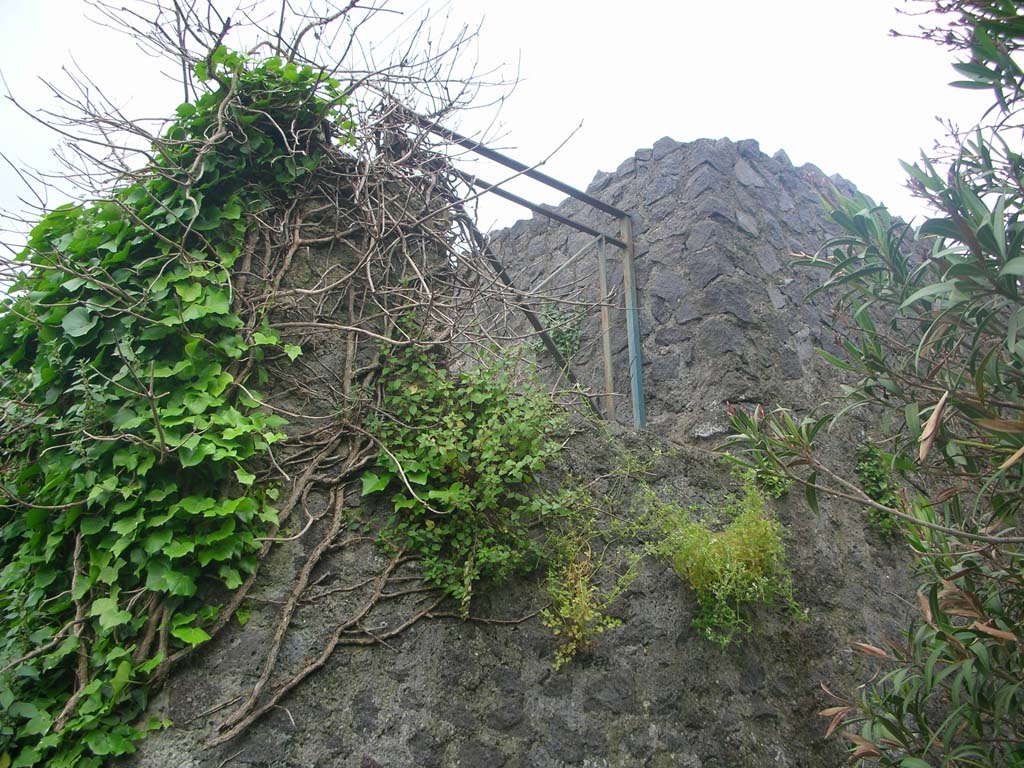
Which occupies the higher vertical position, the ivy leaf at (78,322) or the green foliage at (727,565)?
the ivy leaf at (78,322)

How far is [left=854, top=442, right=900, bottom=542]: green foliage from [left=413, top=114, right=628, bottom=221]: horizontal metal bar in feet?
5.91

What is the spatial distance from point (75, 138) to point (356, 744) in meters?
2.05

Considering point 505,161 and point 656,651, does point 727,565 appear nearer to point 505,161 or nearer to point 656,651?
point 656,651

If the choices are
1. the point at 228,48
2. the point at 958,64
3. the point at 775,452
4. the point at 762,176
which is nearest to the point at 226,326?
the point at 228,48

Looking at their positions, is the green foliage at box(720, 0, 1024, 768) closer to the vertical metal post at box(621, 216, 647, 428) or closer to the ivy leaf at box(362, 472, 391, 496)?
the ivy leaf at box(362, 472, 391, 496)

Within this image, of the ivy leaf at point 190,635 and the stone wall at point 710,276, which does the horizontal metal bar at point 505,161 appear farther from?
the ivy leaf at point 190,635

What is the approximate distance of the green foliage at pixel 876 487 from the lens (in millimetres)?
3117

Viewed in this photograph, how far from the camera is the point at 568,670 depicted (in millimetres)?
2291

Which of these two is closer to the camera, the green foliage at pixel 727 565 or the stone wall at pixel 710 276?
the green foliage at pixel 727 565

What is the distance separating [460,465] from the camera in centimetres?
237

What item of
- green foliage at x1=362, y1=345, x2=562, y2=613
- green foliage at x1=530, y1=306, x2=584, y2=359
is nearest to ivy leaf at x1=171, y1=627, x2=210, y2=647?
green foliage at x1=362, y1=345, x2=562, y2=613

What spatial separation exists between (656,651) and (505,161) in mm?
2100

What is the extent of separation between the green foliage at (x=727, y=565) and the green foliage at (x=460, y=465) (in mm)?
515

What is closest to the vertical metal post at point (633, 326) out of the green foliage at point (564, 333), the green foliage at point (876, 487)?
the green foliage at point (564, 333)
